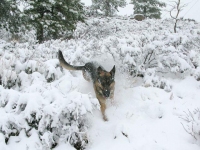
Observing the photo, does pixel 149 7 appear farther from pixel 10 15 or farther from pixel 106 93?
pixel 106 93

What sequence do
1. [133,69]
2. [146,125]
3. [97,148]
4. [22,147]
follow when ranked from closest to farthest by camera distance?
[22,147], [97,148], [146,125], [133,69]

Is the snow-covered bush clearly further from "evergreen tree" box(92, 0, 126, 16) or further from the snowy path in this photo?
"evergreen tree" box(92, 0, 126, 16)

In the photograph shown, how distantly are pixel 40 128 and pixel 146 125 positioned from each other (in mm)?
1994

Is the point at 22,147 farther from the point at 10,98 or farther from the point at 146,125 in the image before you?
the point at 146,125

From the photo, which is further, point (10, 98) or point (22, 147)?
point (10, 98)

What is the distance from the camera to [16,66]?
5207mm

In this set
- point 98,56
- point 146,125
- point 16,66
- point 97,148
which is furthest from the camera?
point 98,56

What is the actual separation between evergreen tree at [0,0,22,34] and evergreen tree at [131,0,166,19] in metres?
17.3

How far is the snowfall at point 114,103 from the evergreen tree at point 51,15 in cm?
485

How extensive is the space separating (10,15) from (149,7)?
18.5 metres

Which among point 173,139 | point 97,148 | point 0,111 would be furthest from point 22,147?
point 173,139

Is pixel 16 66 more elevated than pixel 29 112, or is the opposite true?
pixel 16 66

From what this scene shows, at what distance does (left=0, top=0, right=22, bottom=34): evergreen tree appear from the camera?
1001 cm

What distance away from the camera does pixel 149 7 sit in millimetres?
24641
